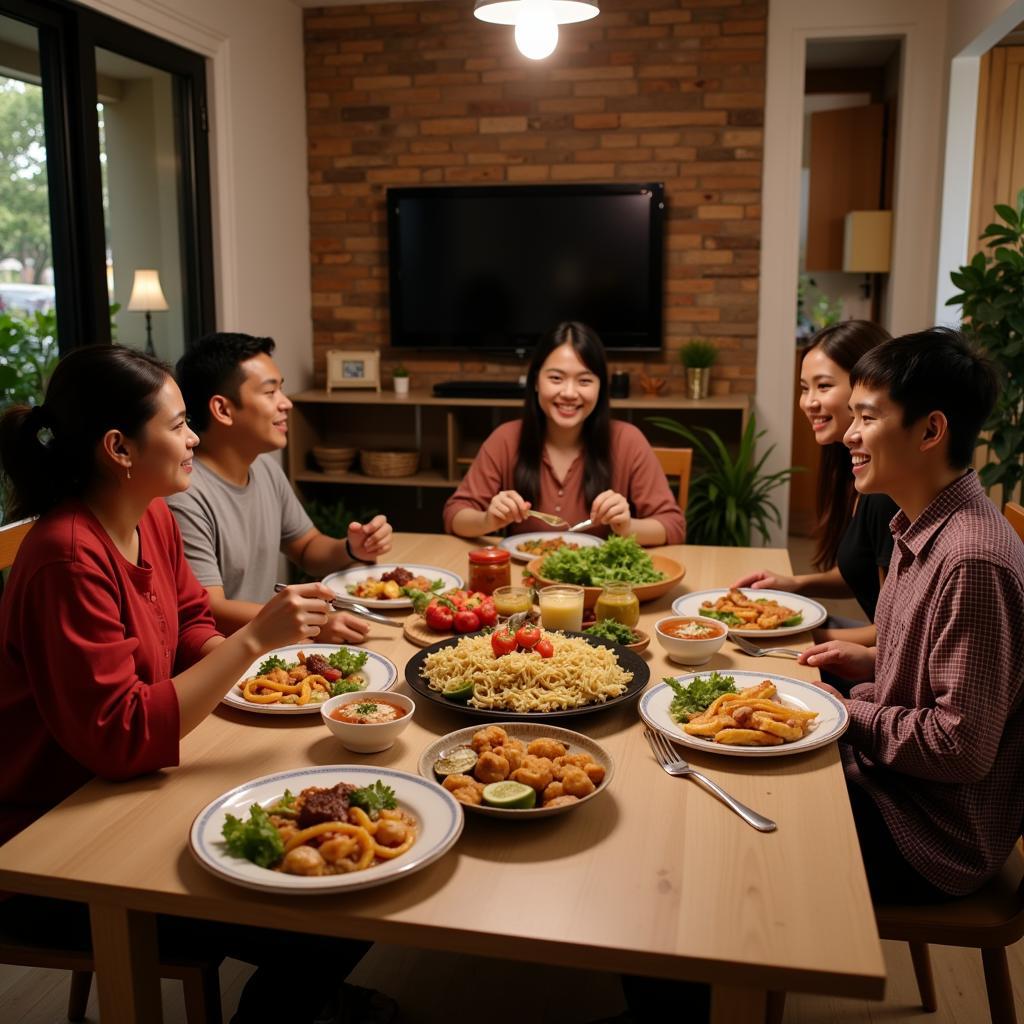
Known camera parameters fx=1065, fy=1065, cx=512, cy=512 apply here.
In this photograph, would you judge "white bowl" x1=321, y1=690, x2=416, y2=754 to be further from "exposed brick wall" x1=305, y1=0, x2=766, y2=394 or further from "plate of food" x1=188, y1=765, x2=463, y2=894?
"exposed brick wall" x1=305, y1=0, x2=766, y2=394

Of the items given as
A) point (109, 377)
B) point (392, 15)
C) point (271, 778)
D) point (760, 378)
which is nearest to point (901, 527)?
point (271, 778)

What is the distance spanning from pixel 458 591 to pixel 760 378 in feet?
11.2

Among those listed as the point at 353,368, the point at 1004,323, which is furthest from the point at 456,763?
the point at 353,368

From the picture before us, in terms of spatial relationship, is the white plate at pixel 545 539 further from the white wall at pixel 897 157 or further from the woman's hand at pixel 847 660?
the white wall at pixel 897 157

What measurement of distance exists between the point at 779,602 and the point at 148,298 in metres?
3.00

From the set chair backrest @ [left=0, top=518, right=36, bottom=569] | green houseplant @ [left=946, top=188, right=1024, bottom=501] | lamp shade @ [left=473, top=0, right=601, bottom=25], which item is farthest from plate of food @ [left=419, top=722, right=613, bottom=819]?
green houseplant @ [left=946, top=188, right=1024, bottom=501]

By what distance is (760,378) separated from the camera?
17.1 ft

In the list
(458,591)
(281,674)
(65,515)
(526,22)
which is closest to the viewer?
(65,515)

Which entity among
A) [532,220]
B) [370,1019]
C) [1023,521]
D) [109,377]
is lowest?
[370,1019]

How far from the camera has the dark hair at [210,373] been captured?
7.91 ft

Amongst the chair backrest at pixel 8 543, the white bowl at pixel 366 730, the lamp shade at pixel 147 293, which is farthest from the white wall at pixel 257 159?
the white bowl at pixel 366 730

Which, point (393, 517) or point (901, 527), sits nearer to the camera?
point (901, 527)

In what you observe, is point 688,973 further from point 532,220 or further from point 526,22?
point 532,220

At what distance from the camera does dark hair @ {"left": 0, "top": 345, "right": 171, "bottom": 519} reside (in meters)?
1.53
